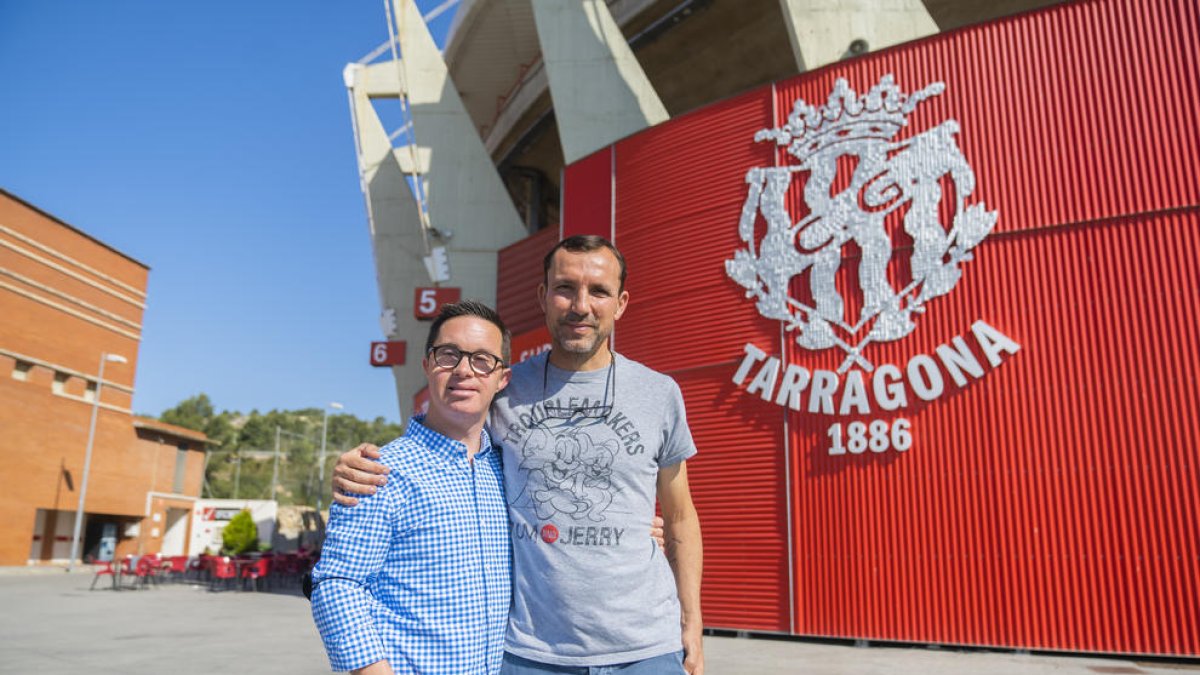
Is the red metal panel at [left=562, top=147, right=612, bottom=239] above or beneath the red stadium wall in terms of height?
above

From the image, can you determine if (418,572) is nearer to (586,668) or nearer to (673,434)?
(586,668)

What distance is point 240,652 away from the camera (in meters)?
10.0

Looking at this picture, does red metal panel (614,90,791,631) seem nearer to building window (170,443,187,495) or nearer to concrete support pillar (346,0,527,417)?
concrete support pillar (346,0,527,417)

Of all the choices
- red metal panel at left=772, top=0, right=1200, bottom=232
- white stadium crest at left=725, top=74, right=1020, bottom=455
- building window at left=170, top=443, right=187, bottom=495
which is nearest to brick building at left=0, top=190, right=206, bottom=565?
building window at left=170, top=443, right=187, bottom=495

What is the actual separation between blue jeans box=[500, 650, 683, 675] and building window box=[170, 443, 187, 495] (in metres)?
46.2

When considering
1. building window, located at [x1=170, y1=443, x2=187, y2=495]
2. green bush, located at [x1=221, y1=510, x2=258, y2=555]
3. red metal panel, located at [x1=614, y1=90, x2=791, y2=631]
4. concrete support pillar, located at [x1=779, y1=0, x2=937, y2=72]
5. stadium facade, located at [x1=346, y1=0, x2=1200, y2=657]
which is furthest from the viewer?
building window, located at [x1=170, y1=443, x2=187, y2=495]

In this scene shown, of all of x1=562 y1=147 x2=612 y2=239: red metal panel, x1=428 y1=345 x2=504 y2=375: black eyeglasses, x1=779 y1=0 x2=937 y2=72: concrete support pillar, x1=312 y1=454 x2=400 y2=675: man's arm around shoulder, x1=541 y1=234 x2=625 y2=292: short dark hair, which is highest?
x1=779 y1=0 x2=937 y2=72: concrete support pillar

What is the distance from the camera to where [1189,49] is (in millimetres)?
11141

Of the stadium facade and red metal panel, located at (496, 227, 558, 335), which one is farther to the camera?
red metal panel, located at (496, 227, 558, 335)

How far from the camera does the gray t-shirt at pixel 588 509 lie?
2.43m

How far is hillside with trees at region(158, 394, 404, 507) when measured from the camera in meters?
81.9

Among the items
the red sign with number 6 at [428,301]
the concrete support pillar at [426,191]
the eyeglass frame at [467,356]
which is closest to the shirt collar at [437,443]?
the eyeglass frame at [467,356]

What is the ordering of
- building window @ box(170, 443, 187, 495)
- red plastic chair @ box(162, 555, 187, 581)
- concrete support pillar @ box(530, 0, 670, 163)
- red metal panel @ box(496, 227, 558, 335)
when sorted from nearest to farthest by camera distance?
concrete support pillar @ box(530, 0, 670, 163) → red metal panel @ box(496, 227, 558, 335) → red plastic chair @ box(162, 555, 187, 581) → building window @ box(170, 443, 187, 495)

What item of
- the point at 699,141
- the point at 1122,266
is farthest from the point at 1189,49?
the point at 699,141
